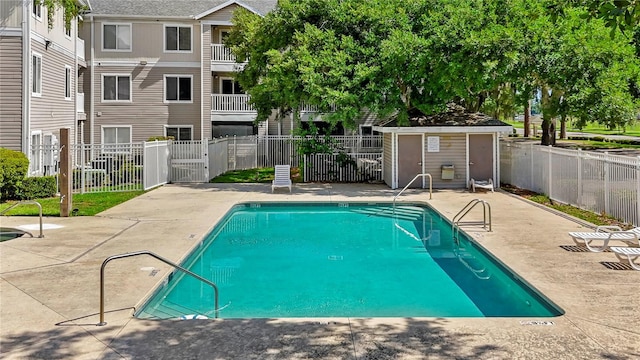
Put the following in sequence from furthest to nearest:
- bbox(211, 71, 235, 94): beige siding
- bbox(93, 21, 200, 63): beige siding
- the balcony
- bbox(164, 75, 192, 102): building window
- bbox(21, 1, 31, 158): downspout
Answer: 1. bbox(211, 71, 235, 94): beige siding
2. bbox(164, 75, 192, 102): building window
3. the balcony
4. bbox(93, 21, 200, 63): beige siding
5. bbox(21, 1, 31, 158): downspout

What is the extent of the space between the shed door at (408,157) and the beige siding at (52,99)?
1396 centimetres

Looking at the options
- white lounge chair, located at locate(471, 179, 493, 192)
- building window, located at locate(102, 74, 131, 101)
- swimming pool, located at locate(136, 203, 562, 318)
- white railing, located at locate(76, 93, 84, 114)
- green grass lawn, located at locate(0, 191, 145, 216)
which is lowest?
swimming pool, located at locate(136, 203, 562, 318)

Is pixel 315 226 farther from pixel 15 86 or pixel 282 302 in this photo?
pixel 15 86

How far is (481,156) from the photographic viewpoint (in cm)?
2114

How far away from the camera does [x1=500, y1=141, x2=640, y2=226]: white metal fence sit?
1237cm

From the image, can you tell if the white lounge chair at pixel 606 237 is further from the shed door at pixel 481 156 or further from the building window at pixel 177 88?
the building window at pixel 177 88

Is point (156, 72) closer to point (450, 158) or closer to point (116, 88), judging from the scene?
point (116, 88)

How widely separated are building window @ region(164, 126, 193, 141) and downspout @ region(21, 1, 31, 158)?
11.1 m

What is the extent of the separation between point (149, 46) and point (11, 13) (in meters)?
10.7

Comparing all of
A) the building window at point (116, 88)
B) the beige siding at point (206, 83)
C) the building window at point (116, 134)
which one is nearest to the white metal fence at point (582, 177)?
the beige siding at point (206, 83)

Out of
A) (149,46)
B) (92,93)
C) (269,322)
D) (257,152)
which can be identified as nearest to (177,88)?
A: (149,46)

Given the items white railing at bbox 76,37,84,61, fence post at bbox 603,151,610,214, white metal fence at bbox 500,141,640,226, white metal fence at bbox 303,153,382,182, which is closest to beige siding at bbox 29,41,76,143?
white railing at bbox 76,37,84,61

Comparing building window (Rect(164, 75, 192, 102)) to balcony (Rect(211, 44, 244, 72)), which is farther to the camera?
building window (Rect(164, 75, 192, 102))

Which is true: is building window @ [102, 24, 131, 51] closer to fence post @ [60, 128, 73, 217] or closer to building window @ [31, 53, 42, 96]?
building window @ [31, 53, 42, 96]
